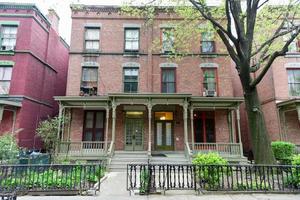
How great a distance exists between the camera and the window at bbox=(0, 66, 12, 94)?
15.1 meters

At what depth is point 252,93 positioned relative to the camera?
10305mm

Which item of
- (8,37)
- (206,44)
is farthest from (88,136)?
(206,44)

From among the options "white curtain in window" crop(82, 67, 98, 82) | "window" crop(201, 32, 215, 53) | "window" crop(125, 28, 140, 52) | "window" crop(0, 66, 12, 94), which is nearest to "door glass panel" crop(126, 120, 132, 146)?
"white curtain in window" crop(82, 67, 98, 82)

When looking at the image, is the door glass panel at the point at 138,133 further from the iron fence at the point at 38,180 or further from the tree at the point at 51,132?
the iron fence at the point at 38,180

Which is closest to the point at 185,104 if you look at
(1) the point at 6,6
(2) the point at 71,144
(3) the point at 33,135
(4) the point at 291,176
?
(4) the point at 291,176

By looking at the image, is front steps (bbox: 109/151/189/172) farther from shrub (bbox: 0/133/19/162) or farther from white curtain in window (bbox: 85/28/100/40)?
white curtain in window (bbox: 85/28/100/40)

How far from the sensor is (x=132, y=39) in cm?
1672

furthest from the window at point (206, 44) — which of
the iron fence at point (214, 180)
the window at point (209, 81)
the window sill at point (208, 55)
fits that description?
the iron fence at point (214, 180)

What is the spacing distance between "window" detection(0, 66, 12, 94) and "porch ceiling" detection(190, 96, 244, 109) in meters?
13.4

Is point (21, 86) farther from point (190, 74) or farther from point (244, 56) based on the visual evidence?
point (244, 56)

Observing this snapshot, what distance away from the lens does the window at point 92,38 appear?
16.5 meters

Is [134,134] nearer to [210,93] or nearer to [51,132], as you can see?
[51,132]

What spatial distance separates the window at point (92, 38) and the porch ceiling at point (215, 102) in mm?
8796

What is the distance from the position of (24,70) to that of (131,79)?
26.0 ft
